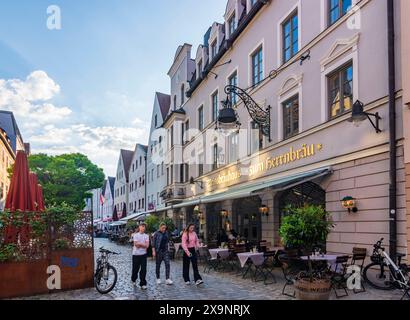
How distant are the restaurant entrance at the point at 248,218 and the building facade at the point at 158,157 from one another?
16.5 m

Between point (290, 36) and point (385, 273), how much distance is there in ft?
31.0

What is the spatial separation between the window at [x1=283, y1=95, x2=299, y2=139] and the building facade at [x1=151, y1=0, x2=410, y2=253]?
0.13ft

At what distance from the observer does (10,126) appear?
57.2 m

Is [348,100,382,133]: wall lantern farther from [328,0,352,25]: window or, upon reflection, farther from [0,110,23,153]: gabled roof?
[0,110,23,153]: gabled roof

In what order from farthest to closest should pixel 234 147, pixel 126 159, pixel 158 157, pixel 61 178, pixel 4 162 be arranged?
pixel 126 159 → pixel 61 178 → pixel 4 162 → pixel 158 157 → pixel 234 147

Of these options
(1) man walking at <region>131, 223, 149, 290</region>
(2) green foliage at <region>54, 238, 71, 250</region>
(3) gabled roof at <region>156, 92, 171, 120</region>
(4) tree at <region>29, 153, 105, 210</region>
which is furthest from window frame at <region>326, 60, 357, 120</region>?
(4) tree at <region>29, 153, 105, 210</region>

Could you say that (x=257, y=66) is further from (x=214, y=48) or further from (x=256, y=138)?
(x=214, y=48)

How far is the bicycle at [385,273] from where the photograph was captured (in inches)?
332

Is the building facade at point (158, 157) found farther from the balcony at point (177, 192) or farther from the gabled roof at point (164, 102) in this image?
the balcony at point (177, 192)

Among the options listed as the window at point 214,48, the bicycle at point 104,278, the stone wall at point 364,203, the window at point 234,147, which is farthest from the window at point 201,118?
the bicycle at point 104,278

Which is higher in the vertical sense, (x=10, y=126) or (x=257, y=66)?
(x=10, y=126)

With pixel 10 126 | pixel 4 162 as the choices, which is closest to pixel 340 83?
pixel 4 162
